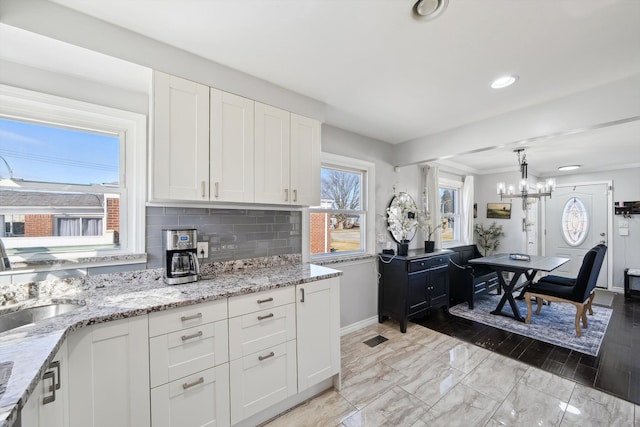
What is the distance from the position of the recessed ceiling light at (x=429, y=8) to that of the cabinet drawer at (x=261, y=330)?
6.32 feet

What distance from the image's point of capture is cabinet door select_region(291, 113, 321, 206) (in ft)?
7.14

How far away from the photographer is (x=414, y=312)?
312 cm

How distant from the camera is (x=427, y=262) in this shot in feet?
10.8

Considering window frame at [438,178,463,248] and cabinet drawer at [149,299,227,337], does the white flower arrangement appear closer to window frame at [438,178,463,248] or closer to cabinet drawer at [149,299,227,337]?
window frame at [438,178,463,248]

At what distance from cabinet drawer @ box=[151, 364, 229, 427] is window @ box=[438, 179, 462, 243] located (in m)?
4.35

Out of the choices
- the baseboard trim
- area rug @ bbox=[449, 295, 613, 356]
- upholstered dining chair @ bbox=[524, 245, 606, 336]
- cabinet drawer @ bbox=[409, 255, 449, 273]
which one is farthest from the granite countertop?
upholstered dining chair @ bbox=[524, 245, 606, 336]

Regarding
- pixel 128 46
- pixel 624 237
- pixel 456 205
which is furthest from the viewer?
pixel 456 205

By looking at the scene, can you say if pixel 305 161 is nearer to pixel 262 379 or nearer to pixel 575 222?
pixel 262 379

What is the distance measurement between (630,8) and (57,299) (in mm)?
3486

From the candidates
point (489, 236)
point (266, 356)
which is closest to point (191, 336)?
point (266, 356)

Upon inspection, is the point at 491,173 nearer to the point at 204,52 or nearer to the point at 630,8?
the point at 630,8

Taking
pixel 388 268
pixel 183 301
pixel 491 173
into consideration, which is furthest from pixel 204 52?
pixel 491 173

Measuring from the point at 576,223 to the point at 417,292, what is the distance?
15.5 feet

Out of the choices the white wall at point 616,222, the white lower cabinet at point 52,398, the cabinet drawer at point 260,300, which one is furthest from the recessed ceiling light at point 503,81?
the white wall at point 616,222
